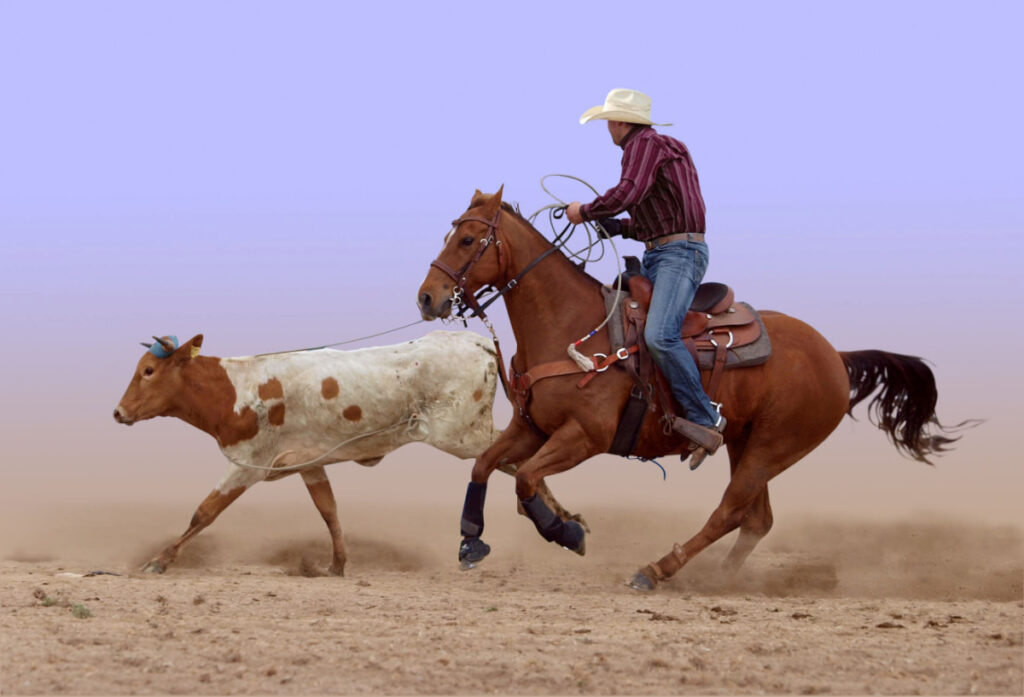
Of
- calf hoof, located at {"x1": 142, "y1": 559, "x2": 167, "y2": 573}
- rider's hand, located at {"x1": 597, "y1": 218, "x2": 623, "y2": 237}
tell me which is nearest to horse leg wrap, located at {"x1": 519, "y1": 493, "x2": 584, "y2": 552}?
rider's hand, located at {"x1": 597, "y1": 218, "x2": 623, "y2": 237}

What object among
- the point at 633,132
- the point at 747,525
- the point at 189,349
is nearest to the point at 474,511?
the point at 747,525

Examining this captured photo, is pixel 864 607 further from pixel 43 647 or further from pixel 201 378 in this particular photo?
pixel 201 378

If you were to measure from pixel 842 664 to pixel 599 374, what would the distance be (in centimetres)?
281

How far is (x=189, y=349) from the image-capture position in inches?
448

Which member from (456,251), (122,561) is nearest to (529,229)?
(456,251)

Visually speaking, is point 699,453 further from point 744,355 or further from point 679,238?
point 679,238

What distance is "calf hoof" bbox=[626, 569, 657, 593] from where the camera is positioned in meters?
9.28

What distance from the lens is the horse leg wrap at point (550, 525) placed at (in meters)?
8.91

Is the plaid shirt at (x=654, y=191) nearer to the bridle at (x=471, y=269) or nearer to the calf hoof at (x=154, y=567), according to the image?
the bridle at (x=471, y=269)

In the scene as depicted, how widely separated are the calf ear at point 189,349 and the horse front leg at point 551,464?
12.5ft

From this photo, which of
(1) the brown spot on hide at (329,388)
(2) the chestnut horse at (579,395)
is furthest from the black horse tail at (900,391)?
(1) the brown spot on hide at (329,388)

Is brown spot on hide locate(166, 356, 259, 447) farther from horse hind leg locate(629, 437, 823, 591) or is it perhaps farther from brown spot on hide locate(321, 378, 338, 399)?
horse hind leg locate(629, 437, 823, 591)

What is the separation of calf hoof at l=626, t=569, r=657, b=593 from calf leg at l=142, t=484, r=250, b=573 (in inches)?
141

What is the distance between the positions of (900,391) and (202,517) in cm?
567
